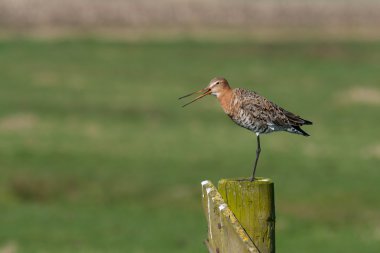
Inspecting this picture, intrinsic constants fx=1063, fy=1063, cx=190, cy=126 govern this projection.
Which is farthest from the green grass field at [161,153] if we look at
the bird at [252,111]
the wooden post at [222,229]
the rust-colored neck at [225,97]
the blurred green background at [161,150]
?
the wooden post at [222,229]

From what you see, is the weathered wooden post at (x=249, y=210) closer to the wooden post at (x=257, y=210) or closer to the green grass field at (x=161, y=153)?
the wooden post at (x=257, y=210)

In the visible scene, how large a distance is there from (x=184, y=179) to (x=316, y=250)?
17.7ft

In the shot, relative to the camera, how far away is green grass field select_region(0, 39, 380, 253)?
55.2ft

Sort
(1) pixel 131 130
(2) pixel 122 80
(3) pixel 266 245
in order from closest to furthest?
(3) pixel 266 245
(1) pixel 131 130
(2) pixel 122 80

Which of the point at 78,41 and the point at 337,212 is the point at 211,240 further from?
the point at 78,41

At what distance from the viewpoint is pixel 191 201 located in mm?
19266

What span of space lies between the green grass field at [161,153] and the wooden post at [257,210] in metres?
10.3

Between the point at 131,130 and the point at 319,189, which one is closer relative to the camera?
the point at 319,189

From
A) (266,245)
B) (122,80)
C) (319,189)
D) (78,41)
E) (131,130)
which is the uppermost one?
(78,41)

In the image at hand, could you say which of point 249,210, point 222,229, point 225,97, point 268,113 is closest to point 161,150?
point 268,113

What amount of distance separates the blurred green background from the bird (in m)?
8.64

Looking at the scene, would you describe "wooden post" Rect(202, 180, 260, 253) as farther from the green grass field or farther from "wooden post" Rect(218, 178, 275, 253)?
the green grass field

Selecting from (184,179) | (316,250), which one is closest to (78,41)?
(184,179)

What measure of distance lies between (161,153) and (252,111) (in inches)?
660
